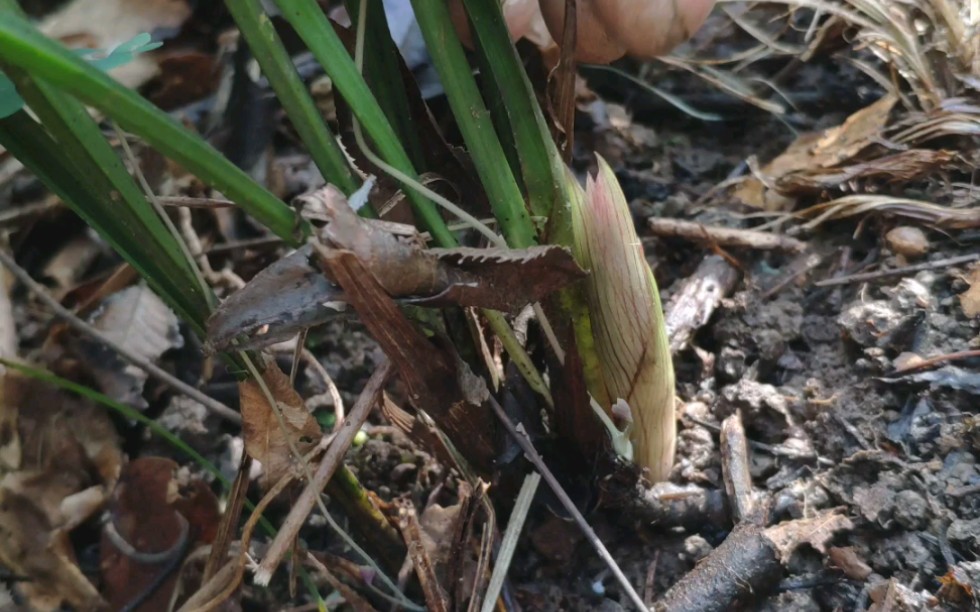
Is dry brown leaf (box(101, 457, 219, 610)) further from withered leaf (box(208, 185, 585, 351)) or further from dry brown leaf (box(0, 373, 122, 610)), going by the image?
withered leaf (box(208, 185, 585, 351))

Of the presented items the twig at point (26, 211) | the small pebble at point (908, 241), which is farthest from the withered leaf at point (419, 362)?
the twig at point (26, 211)

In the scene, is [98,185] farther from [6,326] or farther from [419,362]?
[6,326]

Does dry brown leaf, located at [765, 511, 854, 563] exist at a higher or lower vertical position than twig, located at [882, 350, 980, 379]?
lower

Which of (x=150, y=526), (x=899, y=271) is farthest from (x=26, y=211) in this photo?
(x=899, y=271)

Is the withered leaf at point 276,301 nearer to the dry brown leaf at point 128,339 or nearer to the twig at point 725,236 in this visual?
the dry brown leaf at point 128,339

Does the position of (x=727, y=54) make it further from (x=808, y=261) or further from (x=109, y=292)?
(x=109, y=292)

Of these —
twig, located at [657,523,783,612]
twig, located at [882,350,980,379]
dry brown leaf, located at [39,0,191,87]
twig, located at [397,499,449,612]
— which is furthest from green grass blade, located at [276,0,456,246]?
dry brown leaf, located at [39,0,191,87]
